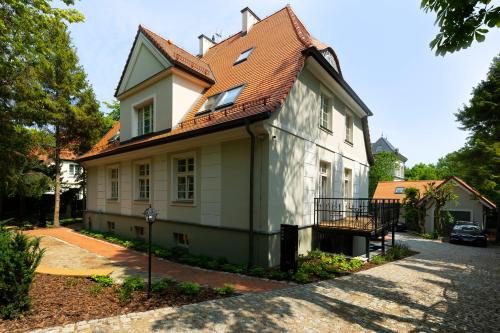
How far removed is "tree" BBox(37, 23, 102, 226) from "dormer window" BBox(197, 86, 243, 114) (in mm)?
10409

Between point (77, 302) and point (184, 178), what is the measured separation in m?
5.51

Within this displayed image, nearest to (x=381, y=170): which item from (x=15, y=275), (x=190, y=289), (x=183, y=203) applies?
(x=183, y=203)

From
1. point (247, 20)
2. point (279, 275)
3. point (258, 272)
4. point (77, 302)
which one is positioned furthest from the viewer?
point (247, 20)

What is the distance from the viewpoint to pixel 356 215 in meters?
9.41

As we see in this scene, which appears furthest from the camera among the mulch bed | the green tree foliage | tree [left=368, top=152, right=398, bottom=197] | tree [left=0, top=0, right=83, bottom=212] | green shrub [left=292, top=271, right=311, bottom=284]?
tree [left=368, top=152, right=398, bottom=197]

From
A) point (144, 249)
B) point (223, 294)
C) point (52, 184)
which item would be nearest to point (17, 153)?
point (52, 184)

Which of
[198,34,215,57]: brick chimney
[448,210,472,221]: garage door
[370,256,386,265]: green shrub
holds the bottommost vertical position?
[448,210,472,221]: garage door

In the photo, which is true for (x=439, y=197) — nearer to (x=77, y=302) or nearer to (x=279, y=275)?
(x=279, y=275)

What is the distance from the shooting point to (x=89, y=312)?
4.57 metres

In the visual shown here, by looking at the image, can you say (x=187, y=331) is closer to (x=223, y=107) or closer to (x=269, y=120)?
(x=269, y=120)

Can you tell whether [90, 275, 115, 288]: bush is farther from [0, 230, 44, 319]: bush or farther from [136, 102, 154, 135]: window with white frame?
[136, 102, 154, 135]: window with white frame

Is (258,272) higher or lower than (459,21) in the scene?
lower

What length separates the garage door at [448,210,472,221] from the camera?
24297 millimetres

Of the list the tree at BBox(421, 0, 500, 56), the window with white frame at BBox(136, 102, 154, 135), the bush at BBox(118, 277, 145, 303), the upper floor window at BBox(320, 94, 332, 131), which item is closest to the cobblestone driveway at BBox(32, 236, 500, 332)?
the bush at BBox(118, 277, 145, 303)
